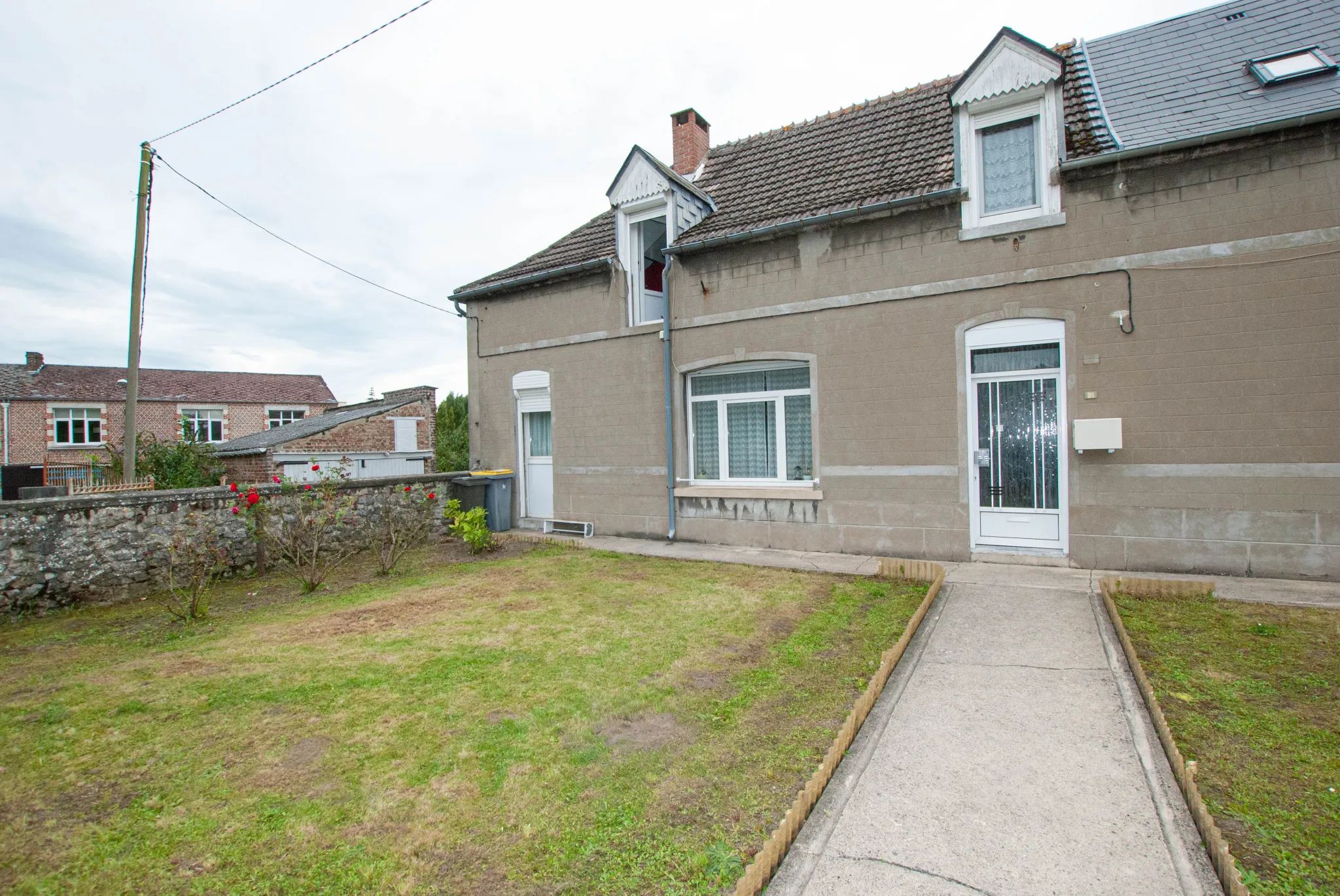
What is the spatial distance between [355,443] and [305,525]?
637 inches

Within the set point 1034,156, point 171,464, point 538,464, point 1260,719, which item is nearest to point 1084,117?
point 1034,156

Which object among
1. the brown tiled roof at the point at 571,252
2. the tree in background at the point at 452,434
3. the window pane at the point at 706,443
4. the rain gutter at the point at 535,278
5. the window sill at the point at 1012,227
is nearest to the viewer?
the window sill at the point at 1012,227

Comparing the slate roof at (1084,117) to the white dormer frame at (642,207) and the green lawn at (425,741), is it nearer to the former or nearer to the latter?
the white dormer frame at (642,207)

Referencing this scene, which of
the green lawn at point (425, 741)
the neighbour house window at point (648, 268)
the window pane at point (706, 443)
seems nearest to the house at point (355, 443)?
the neighbour house window at point (648, 268)

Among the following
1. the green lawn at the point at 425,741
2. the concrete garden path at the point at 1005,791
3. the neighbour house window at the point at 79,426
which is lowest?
the concrete garden path at the point at 1005,791

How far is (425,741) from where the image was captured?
3527 millimetres

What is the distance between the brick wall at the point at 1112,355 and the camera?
245 inches

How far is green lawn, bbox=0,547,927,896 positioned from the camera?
2551mm

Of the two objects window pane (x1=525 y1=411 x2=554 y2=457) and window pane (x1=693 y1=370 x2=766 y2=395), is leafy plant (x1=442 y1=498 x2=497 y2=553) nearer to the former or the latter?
window pane (x1=525 y1=411 x2=554 y2=457)

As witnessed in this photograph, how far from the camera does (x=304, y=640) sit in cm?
546

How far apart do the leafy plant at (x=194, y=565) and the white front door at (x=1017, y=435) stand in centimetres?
828

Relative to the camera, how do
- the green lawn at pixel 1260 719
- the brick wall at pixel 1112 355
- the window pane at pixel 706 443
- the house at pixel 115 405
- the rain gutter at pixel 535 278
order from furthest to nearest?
the house at pixel 115 405
the rain gutter at pixel 535 278
the window pane at pixel 706 443
the brick wall at pixel 1112 355
the green lawn at pixel 1260 719

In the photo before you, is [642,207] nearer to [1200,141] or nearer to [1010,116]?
[1010,116]

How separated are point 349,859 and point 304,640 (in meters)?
3.41
